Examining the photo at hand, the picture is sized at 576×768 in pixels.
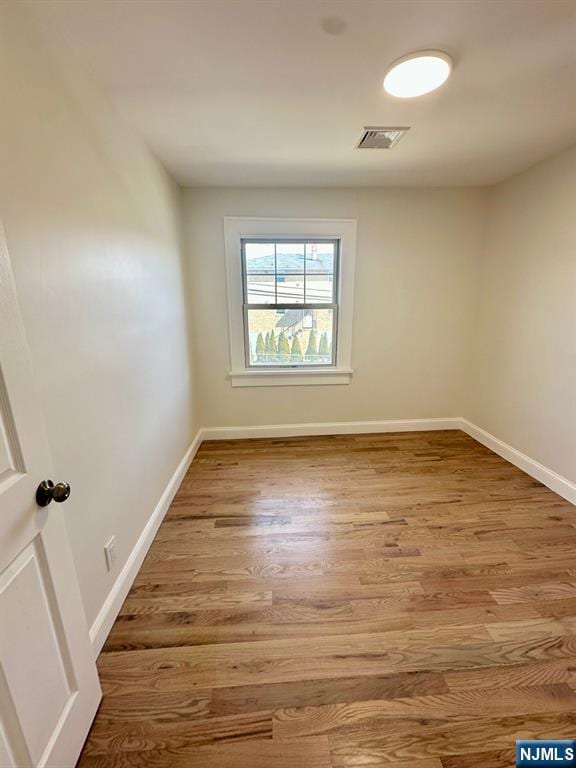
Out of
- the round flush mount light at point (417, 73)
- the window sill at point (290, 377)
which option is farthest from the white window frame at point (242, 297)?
the round flush mount light at point (417, 73)

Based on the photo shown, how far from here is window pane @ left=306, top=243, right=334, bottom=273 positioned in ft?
9.90

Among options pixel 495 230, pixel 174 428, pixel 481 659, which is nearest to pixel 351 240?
pixel 495 230

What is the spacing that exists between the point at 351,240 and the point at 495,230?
1321 mm

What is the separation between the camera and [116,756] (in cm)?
101

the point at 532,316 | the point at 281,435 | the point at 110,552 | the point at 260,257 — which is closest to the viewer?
the point at 110,552

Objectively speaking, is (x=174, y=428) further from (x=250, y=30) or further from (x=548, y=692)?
(x=548, y=692)

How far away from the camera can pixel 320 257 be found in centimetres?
304

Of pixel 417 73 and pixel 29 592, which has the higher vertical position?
pixel 417 73

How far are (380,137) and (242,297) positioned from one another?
1640mm

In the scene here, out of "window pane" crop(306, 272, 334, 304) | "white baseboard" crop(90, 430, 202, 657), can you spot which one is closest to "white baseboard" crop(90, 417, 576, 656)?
"white baseboard" crop(90, 430, 202, 657)

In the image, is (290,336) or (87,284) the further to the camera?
(290,336)

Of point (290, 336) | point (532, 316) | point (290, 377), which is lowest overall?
point (290, 377)

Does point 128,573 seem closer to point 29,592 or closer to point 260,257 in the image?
point 29,592

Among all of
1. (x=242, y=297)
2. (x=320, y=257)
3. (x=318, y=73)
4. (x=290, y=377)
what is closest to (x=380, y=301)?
(x=320, y=257)
